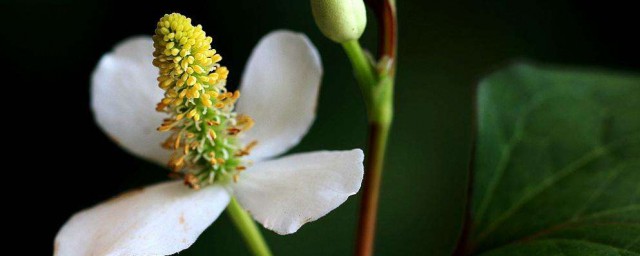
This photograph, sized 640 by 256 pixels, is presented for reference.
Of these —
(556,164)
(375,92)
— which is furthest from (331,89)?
(375,92)

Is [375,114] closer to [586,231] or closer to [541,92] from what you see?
[586,231]

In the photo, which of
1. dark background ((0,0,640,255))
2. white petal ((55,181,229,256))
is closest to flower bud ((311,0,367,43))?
white petal ((55,181,229,256))

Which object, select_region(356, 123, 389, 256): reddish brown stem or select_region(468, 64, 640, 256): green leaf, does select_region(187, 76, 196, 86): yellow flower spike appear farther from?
select_region(468, 64, 640, 256): green leaf

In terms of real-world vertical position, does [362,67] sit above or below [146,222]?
above

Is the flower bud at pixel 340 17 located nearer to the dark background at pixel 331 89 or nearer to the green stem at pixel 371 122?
the green stem at pixel 371 122

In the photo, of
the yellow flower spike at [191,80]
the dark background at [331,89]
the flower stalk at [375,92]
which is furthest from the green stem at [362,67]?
the dark background at [331,89]

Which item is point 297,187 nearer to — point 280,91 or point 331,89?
point 280,91
